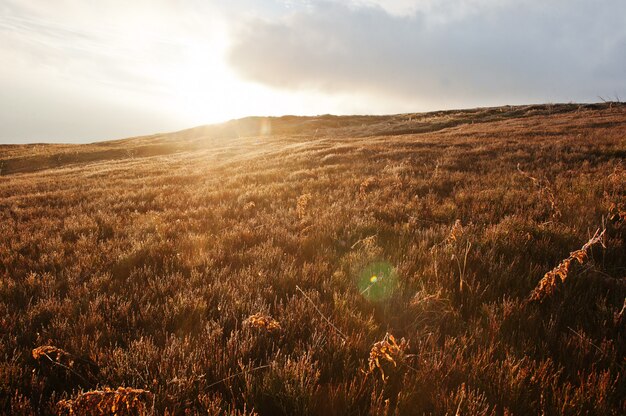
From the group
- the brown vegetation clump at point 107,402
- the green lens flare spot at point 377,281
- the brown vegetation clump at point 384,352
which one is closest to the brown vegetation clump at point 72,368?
the brown vegetation clump at point 107,402

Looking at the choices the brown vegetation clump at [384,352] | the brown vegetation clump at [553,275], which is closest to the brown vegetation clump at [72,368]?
the brown vegetation clump at [384,352]

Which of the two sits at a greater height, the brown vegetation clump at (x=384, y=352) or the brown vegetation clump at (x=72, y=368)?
the brown vegetation clump at (x=384, y=352)

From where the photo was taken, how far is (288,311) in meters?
3.23

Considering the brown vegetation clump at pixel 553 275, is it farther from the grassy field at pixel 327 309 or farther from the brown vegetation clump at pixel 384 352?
the brown vegetation clump at pixel 384 352

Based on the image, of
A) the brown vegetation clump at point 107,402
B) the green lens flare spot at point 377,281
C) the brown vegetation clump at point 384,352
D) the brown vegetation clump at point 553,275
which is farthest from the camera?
the green lens flare spot at point 377,281

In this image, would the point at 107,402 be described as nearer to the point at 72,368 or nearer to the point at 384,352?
the point at 72,368

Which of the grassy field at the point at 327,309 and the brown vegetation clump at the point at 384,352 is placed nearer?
the brown vegetation clump at the point at 384,352

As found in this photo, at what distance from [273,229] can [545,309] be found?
165 inches

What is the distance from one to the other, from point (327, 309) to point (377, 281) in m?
0.87

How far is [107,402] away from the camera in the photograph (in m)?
1.86

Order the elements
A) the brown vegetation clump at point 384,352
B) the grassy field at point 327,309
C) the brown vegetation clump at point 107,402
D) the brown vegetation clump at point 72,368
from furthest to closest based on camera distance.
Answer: the brown vegetation clump at point 72,368 → the grassy field at point 327,309 → the brown vegetation clump at point 384,352 → the brown vegetation clump at point 107,402

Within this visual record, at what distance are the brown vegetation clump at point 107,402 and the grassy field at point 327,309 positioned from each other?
0.08ft

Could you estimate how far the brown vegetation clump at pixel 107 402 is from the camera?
1.79 meters

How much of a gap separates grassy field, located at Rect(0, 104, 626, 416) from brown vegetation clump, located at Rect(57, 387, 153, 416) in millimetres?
24
